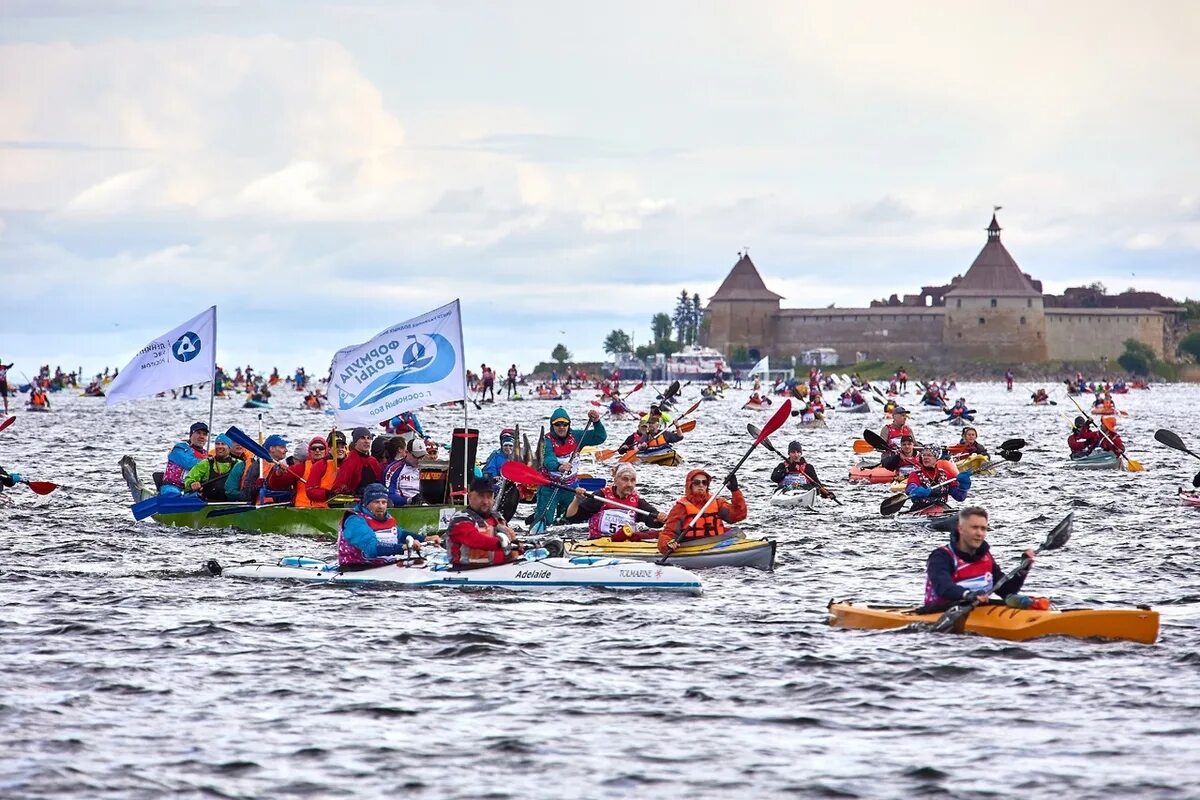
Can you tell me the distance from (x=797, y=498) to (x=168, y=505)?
34.7 feet

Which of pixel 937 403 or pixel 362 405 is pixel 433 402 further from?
pixel 937 403

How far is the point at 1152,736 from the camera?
1209 centimetres

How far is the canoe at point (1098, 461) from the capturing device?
→ 126 ft

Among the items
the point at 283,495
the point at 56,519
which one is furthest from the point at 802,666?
the point at 56,519

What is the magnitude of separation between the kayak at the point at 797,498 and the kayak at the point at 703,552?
8.64 meters

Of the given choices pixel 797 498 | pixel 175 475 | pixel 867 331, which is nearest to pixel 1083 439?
pixel 797 498

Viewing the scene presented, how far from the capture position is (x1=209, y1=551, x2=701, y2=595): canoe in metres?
18.5

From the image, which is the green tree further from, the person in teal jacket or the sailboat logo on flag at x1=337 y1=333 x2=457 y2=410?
the sailboat logo on flag at x1=337 y1=333 x2=457 y2=410

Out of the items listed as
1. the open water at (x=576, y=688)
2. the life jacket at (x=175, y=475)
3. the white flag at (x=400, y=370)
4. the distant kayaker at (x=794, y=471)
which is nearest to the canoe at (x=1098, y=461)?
the distant kayaker at (x=794, y=471)

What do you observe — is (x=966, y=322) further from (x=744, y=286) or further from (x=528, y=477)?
(x=528, y=477)

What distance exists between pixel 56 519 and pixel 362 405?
241 inches

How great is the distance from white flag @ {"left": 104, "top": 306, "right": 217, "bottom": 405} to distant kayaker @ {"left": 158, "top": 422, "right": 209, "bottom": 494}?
1.34 m

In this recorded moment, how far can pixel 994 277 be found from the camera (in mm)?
176000

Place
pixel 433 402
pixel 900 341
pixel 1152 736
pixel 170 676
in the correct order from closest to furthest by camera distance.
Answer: pixel 1152 736
pixel 170 676
pixel 433 402
pixel 900 341
